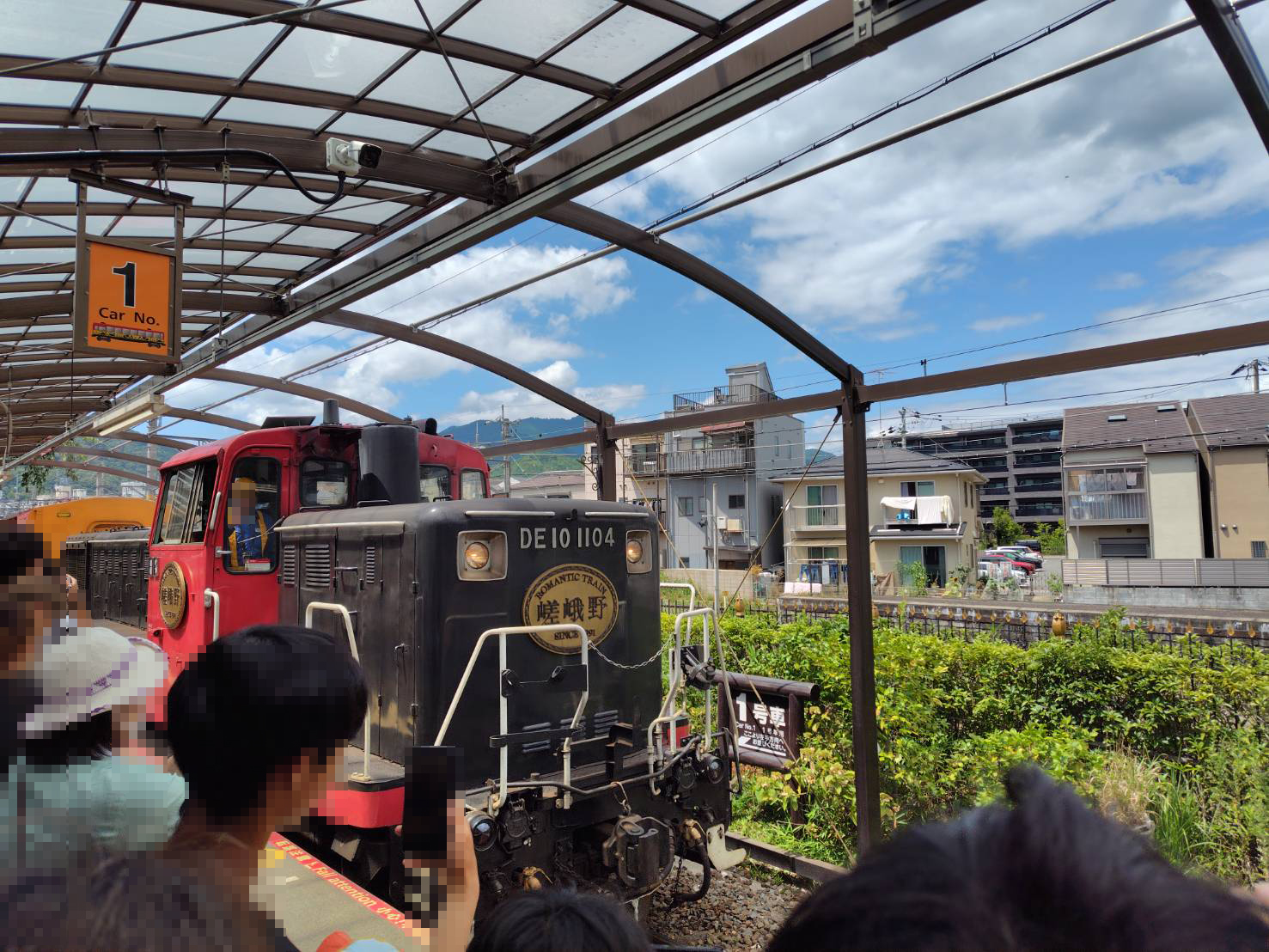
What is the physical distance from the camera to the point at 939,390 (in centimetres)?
501

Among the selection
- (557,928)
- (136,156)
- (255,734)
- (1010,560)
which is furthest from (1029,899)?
(1010,560)

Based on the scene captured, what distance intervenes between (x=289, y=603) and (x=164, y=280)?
8.90 feet

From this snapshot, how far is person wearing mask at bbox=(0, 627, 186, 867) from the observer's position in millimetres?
1130

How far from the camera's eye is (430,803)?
1902 millimetres

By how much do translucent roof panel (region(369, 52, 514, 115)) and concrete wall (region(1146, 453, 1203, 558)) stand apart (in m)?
32.9

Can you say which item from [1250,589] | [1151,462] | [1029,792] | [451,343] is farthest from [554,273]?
[1151,462]

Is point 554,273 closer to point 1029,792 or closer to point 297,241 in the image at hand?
point 297,241

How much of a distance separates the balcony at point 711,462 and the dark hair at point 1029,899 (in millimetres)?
32177

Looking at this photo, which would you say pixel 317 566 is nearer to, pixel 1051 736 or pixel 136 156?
pixel 136 156

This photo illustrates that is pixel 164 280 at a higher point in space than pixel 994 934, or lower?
higher

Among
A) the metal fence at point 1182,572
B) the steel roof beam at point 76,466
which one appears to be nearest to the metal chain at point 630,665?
the steel roof beam at point 76,466

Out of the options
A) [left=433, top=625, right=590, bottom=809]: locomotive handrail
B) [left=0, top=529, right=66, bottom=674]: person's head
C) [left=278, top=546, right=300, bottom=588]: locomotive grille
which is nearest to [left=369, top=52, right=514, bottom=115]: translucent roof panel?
[left=278, top=546, right=300, bottom=588]: locomotive grille

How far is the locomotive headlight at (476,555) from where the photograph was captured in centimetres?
466

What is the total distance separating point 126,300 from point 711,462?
99.3 feet
